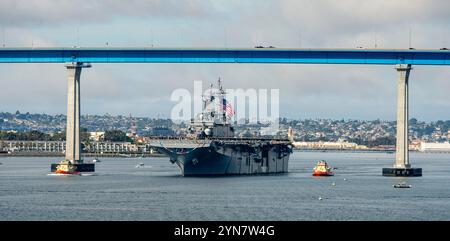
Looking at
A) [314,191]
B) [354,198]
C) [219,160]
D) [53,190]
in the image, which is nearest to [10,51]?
[219,160]

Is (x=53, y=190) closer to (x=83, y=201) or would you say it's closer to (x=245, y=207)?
(x=83, y=201)

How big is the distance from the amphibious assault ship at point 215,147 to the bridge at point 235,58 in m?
5.96

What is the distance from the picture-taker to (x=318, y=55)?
437 ft

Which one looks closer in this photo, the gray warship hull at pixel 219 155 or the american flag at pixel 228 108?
the gray warship hull at pixel 219 155

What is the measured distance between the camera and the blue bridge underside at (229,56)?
131 metres

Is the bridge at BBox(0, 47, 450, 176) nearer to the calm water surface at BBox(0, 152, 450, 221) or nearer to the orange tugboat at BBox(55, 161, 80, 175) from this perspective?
the orange tugboat at BBox(55, 161, 80, 175)

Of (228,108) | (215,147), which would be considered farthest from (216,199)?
(228,108)

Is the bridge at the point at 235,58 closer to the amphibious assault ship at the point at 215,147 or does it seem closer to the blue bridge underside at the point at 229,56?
the blue bridge underside at the point at 229,56

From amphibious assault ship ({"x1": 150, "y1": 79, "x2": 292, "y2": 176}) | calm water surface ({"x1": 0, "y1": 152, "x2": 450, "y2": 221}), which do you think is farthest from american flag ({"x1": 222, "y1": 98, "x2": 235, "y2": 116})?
calm water surface ({"x1": 0, "y1": 152, "x2": 450, "y2": 221})

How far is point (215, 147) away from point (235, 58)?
1421cm

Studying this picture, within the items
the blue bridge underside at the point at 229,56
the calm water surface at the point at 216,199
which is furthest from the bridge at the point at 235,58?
the calm water surface at the point at 216,199

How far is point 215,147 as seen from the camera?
127 meters
